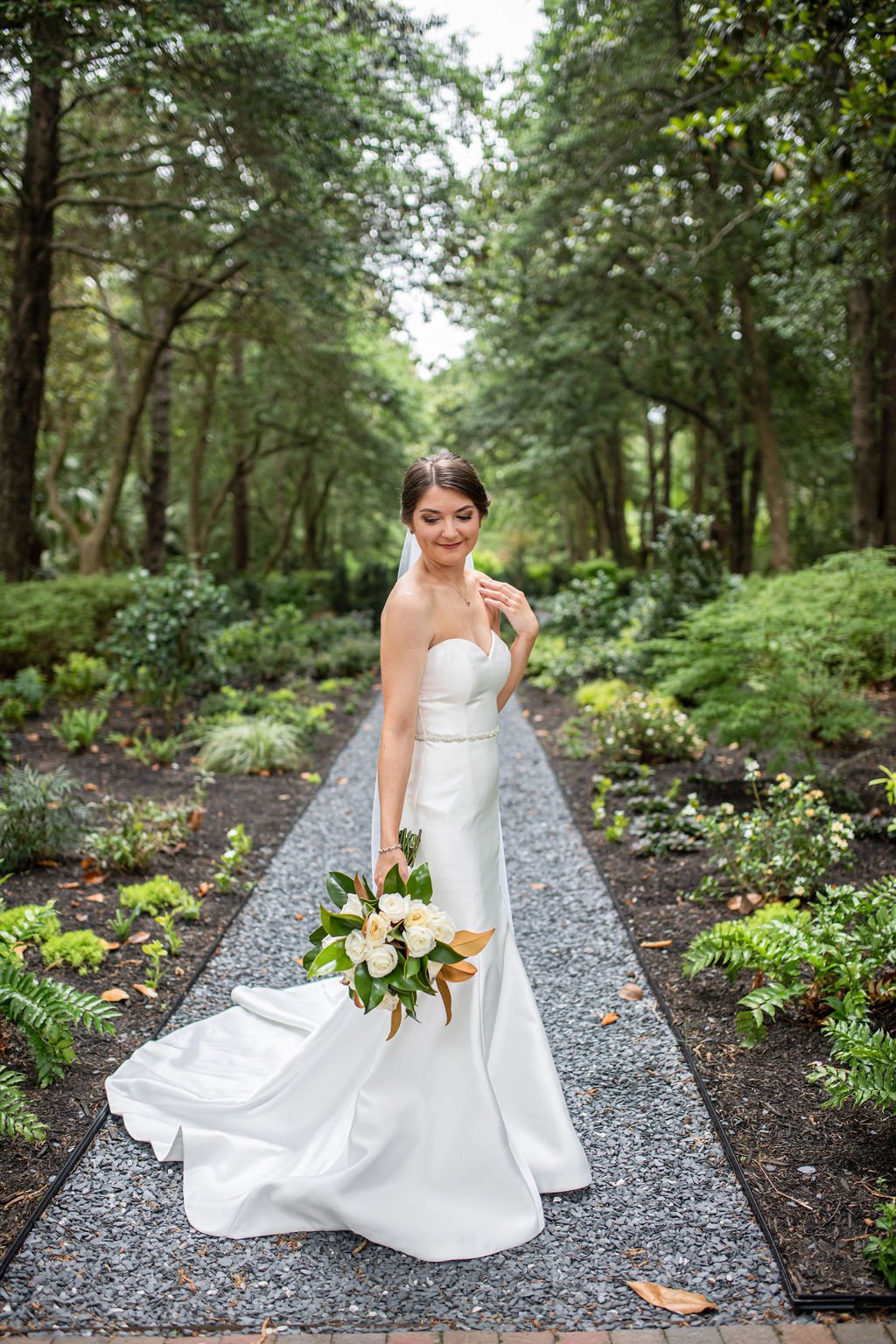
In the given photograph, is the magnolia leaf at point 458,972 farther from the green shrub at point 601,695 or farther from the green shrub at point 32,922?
the green shrub at point 601,695

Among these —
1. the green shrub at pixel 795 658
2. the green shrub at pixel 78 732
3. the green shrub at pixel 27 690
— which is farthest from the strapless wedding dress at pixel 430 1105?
the green shrub at pixel 27 690

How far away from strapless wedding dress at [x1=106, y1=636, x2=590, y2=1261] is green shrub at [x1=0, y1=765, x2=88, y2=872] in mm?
2429

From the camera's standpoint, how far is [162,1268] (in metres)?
2.54

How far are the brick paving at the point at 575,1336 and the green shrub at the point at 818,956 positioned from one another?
97cm

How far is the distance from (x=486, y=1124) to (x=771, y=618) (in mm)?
4815

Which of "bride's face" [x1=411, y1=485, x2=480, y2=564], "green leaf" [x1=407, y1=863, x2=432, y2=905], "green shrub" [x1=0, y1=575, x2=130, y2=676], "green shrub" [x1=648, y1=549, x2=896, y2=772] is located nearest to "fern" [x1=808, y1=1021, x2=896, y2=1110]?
"green leaf" [x1=407, y1=863, x2=432, y2=905]

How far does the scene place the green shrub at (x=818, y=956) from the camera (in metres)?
3.27

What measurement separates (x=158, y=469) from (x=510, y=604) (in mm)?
14388

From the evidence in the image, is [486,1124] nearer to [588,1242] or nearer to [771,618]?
[588,1242]

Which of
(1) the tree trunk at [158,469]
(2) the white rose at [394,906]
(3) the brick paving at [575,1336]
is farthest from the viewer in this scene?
(1) the tree trunk at [158,469]

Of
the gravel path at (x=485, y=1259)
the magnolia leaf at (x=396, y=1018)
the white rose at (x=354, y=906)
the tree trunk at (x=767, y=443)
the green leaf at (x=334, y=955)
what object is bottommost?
the gravel path at (x=485, y=1259)

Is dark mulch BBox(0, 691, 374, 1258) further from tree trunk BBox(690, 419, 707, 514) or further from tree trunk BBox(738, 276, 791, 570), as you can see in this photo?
tree trunk BBox(690, 419, 707, 514)

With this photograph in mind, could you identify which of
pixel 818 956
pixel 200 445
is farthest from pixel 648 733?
pixel 200 445

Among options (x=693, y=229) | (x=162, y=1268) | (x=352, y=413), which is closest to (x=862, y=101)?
(x=162, y=1268)
